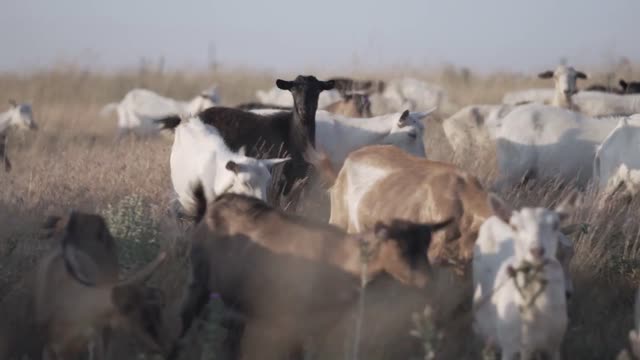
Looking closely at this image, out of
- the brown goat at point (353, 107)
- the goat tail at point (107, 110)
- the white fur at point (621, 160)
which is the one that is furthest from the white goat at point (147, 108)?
the white fur at point (621, 160)

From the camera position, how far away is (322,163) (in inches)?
414

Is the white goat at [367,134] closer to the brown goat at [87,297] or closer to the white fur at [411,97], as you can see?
the brown goat at [87,297]

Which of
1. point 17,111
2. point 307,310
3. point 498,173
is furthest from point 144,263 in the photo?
point 17,111

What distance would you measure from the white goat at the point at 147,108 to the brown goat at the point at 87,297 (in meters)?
14.9

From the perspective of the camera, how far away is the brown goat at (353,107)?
1602cm

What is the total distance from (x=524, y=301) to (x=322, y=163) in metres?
4.16

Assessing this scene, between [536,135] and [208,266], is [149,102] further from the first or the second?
[208,266]

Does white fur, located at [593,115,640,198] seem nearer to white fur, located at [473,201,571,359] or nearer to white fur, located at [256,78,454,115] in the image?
white fur, located at [473,201,571,359]

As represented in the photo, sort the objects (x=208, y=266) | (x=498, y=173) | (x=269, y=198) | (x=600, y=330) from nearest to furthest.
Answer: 1. (x=208, y=266)
2. (x=600, y=330)
3. (x=269, y=198)
4. (x=498, y=173)

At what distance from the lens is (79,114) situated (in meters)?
24.7

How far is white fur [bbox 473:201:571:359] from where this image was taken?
663 cm

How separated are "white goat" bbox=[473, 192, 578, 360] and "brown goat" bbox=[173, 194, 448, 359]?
498 mm

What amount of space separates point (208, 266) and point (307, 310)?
2.30 feet

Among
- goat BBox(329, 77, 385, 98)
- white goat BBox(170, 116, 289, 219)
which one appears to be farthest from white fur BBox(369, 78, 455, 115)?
white goat BBox(170, 116, 289, 219)
